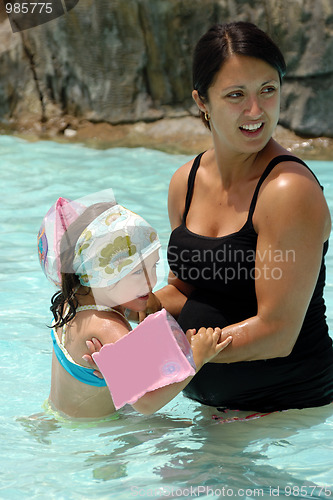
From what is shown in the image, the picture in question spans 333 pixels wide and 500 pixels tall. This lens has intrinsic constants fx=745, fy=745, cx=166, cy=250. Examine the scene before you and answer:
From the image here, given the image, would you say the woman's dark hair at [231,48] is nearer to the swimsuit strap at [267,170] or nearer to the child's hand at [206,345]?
the swimsuit strap at [267,170]

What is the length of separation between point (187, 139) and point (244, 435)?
6472 mm

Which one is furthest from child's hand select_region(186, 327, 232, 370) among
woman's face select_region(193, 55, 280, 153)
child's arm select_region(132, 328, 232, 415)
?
woman's face select_region(193, 55, 280, 153)

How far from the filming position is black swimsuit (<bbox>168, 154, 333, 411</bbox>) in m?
2.98

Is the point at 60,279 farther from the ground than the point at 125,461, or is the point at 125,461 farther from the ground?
the point at 60,279

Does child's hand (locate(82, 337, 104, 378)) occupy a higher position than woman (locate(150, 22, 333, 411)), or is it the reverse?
woman (locate(150, 22, 333, 411))

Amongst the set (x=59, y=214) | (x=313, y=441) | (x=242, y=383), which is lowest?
(x=313, y=441)

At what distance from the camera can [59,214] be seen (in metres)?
3.19

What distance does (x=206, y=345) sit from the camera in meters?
2.79

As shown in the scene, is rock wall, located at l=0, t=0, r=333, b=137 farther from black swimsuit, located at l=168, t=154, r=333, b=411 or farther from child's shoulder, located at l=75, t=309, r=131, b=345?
child's shoulder, located at l=75, t=309, r=131, b=345

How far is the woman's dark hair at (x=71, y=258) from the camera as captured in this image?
10.2 ft

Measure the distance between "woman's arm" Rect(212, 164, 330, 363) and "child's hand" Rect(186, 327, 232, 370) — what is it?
37 millimetres

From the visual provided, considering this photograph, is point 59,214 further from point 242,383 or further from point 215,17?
point 215,17

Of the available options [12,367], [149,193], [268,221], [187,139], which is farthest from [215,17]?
[268,221]

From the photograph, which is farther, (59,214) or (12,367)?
(12,367)
